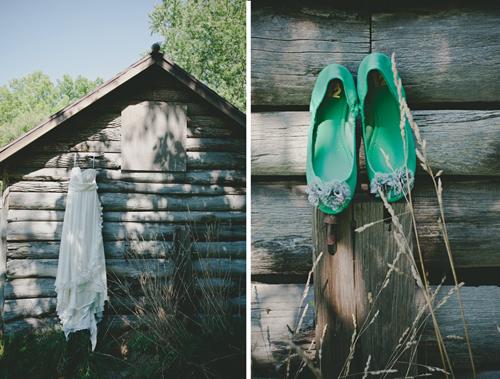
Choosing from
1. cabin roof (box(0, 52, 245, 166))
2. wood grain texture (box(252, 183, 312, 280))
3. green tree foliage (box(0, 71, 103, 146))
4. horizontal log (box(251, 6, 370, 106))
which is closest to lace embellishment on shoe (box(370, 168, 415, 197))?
wood grain texture (box(252, 183, 312, 280))

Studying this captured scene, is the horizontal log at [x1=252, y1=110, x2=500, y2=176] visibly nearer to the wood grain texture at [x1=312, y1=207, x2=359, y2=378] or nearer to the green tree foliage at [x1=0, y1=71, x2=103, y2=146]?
the wood grain texture at [x1=312, y1=207, x2=359, y2=378]

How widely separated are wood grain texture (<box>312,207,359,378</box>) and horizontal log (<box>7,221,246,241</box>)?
Answer: 4.25 m

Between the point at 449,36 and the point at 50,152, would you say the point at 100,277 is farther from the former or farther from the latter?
the point at 449,36

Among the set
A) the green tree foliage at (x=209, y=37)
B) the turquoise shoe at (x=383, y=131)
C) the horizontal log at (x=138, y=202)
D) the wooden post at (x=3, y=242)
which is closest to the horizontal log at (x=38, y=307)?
the wooden post at (x=3, y=242)

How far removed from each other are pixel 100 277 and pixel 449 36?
5120mm

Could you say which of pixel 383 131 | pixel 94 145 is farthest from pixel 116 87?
pixel 383 131

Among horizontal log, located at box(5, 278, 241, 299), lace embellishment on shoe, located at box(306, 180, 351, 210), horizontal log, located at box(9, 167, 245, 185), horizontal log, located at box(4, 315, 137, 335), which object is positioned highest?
horizontal log, located at box(9, 167, 245, 185)

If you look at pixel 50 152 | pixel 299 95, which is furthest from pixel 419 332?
pixel 50 152

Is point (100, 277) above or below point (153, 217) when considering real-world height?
below

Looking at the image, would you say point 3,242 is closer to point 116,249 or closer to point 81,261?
point 81,261

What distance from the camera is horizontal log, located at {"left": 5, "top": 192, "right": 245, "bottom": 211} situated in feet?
19.8

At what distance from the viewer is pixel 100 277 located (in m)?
5.73

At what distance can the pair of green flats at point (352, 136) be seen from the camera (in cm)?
175

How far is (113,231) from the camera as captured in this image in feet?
19.8
